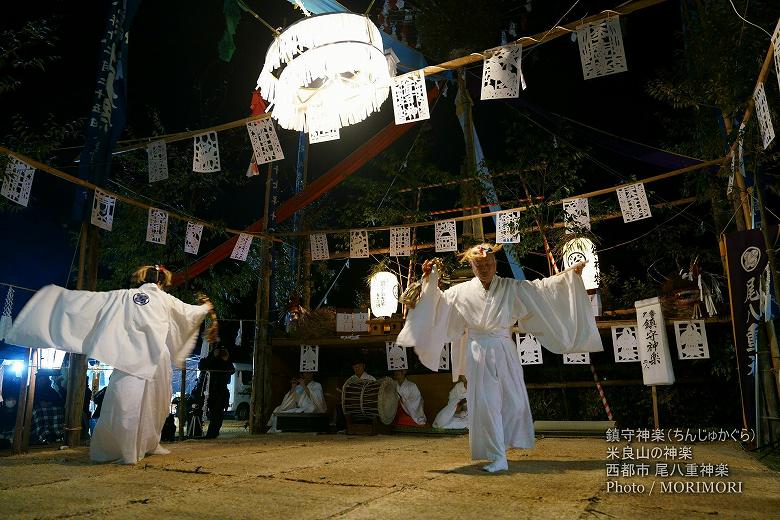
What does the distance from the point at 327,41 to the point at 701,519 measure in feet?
16.6

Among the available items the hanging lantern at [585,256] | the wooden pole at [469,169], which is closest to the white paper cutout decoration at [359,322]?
the wooden pole at [469,169]

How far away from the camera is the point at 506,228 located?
29.0ft

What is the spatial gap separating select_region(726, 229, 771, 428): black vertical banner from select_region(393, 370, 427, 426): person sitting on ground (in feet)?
17.3

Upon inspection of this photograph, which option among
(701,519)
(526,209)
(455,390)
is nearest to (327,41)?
(526,209)

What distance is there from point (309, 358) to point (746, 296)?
7.25 metres

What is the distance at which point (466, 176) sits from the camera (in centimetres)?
1046

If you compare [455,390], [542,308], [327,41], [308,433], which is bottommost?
[308,433]

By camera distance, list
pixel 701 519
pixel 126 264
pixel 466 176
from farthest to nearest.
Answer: pixel 126 264 → pixel 466 176 → pixel 701 519

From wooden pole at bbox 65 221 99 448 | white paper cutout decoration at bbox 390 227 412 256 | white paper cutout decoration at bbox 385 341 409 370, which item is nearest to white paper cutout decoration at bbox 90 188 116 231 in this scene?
wooden pole at bbox 65 221 99 448

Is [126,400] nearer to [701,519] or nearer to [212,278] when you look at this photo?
[701,519]

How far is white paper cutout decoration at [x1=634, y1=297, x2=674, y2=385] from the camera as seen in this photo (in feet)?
23.5

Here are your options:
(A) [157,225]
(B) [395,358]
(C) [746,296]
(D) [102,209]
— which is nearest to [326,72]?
(D) [102,209]

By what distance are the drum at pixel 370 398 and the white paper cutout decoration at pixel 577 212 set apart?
419 cm

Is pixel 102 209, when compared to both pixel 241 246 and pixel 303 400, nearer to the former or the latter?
pixel 241 246
